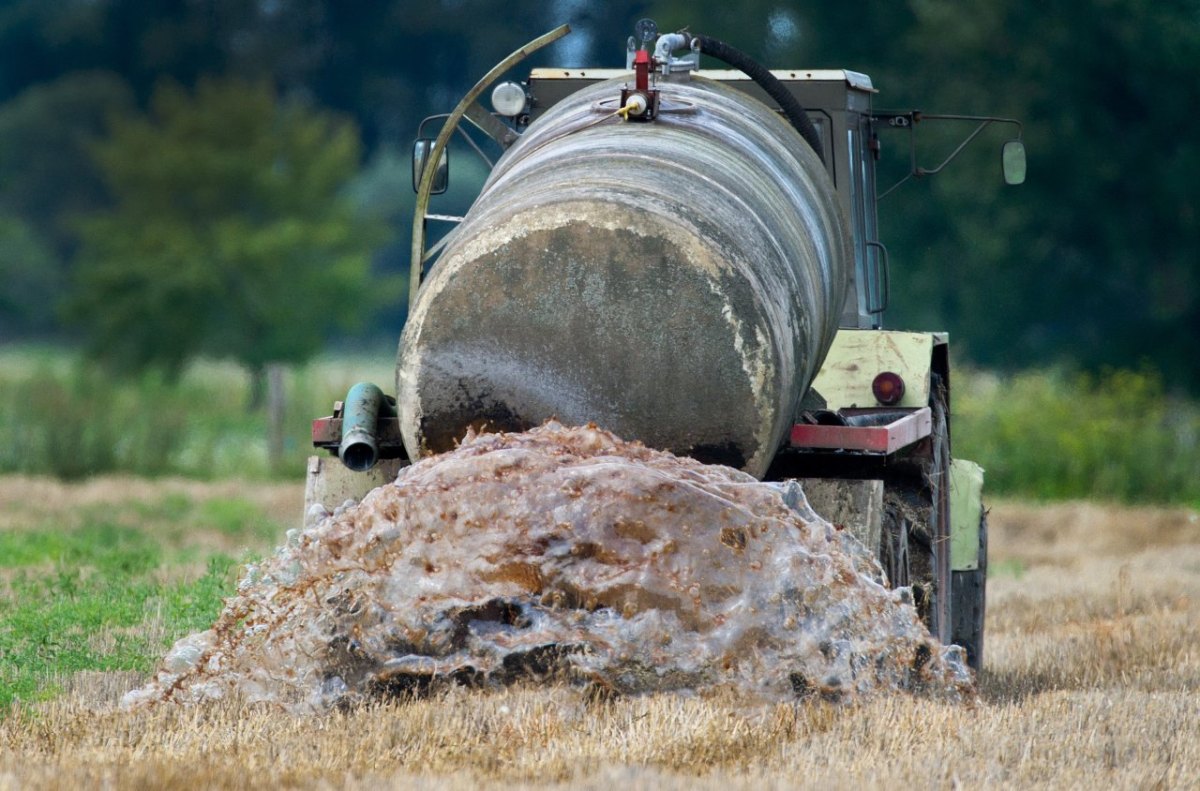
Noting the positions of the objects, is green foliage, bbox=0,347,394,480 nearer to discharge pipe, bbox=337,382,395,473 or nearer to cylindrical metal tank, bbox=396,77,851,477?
discharge pipe, bbox=337,382,395,473

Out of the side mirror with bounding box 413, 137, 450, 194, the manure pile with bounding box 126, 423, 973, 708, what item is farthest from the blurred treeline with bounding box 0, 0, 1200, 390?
the manure pile with bounding box 126, 423, 973, 708

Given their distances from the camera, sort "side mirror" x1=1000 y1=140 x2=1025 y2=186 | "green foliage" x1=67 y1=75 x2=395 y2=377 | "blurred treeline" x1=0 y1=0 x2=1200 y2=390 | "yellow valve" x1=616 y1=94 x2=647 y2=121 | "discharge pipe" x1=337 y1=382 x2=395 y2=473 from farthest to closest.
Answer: "green foliage" x1=67 y1=75 x2=395 y2=377, "blurred treeline" x1=0 y1=0 x2=1200 y2=390, "side mirror" x1=1000 y1=140 x2=1025 y2=186, "yellow valve" x1=616 y1=94 x2=647 y2=121, "discharge pipe" x1=337 y1=382 x2=395 y2=473

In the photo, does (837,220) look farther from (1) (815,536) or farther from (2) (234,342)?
(2) (234,342)

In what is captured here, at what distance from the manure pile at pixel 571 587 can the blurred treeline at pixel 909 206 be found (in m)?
18.5

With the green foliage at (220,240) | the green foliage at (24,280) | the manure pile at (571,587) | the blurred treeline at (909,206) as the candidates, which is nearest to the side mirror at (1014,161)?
the manure pile at (571,587)

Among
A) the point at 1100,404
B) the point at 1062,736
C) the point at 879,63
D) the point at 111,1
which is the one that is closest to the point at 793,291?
the point at 1062,736

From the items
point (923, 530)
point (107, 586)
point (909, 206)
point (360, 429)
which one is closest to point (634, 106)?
point (360, 429)

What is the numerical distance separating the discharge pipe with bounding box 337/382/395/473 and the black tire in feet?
10.4

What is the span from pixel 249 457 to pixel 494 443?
1557 cm

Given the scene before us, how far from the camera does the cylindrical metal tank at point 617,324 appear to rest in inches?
224

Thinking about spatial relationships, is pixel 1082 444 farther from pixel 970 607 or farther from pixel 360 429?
pixel 360 429

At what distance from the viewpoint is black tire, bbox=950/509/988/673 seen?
839cm

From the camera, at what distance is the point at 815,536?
5461 millimetres

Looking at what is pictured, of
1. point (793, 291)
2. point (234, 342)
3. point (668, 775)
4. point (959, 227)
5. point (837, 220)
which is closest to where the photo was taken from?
point (668, 775)
